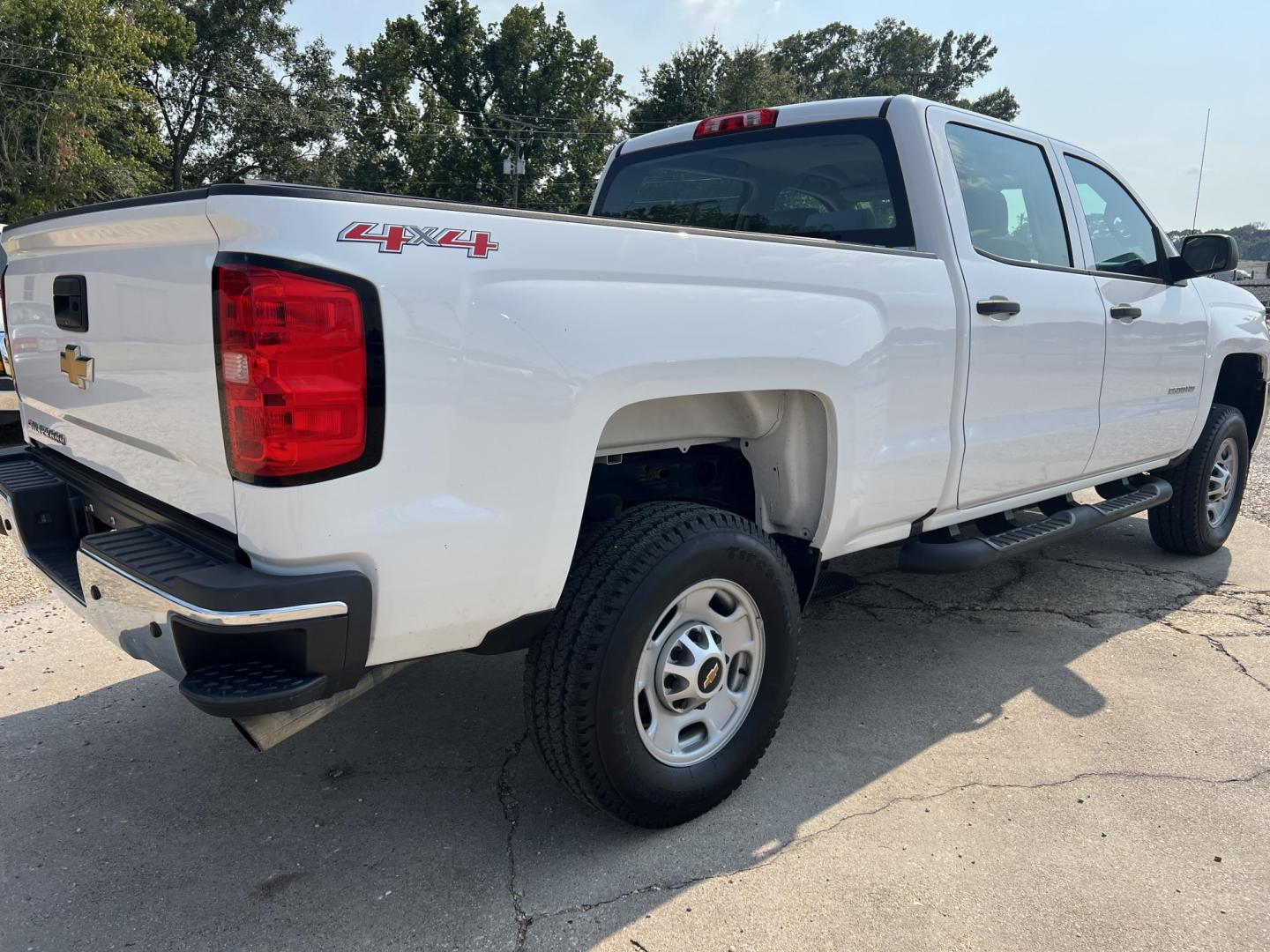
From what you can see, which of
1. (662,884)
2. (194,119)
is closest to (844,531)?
(662,884)

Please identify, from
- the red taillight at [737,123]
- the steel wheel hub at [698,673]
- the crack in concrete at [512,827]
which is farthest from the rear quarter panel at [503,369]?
the red taillight at [737,123]

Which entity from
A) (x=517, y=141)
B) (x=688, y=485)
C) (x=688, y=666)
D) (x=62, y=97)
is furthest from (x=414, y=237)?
(x=517, y=141)

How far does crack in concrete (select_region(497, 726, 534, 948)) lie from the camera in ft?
7.24

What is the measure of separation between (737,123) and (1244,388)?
3652 millimetres

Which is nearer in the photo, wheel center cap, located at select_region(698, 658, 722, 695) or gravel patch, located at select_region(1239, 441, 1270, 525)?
wheel center cap, located at select_region(698, 658, 722, 695)

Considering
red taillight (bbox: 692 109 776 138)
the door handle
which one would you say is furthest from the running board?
red taillight (bbox: 692 109 776 138)

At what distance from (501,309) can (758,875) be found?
1.60 meters

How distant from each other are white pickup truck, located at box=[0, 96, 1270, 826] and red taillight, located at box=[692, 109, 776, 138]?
2cm

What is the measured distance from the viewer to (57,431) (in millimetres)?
2701

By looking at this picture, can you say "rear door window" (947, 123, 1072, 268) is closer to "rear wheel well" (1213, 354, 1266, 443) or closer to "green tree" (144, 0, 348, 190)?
"rear wheel well" (1213, 354, 1266, 443)

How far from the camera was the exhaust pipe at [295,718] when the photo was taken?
6.41ft

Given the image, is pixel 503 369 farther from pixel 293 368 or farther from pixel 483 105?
pixel 483 105

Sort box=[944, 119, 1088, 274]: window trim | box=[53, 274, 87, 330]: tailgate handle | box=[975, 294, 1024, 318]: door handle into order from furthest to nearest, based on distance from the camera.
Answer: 1. box=[944, 119, 1088, 274]: window trim
2. box=[975, 294, 1024, 318]: door handle
3. box=[53, 274, 87, 330]: tailgate handle

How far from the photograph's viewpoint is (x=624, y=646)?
2.23 meters
